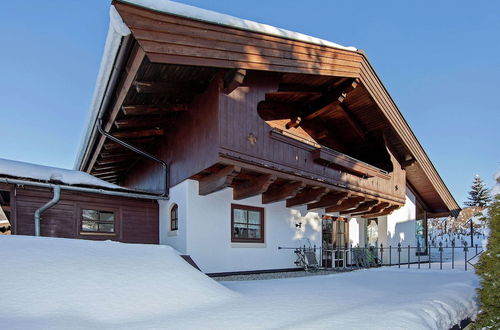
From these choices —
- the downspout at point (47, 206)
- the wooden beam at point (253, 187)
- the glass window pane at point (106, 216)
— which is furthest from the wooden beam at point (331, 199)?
the downspout at point (47, 206)

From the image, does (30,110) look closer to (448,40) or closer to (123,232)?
(123,232)

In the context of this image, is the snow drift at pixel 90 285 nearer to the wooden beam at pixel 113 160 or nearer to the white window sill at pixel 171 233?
the white window sill at pixel 171 233

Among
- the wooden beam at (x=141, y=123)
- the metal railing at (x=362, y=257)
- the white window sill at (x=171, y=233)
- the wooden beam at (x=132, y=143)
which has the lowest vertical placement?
the metal railing at (x=362, y=257)

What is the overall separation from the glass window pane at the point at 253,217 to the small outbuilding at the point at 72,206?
2635 millimetres

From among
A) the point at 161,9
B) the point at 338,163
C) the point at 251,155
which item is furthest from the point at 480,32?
the point at 161,9

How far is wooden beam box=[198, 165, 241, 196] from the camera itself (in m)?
7.36

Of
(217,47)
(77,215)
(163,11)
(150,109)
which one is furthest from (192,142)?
(77,215)

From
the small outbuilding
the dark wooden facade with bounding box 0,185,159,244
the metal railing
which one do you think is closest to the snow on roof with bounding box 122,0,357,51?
the small outbuilding

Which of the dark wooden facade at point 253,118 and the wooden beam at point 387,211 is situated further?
the wooden beam at point 387,211

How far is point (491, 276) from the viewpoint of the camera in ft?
15.9

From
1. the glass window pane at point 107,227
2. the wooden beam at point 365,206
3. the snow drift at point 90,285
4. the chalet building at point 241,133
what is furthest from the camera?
the wooden beam at point 365,206

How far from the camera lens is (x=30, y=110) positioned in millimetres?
36906

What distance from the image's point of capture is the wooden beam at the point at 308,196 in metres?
9.69

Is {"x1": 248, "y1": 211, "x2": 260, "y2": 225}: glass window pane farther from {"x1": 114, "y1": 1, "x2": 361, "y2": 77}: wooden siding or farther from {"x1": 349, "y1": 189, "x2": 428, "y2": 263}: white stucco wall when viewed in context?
{"x1": 349, "y1": 189, "x2": 428, "y2": 263}: white stucco wall
